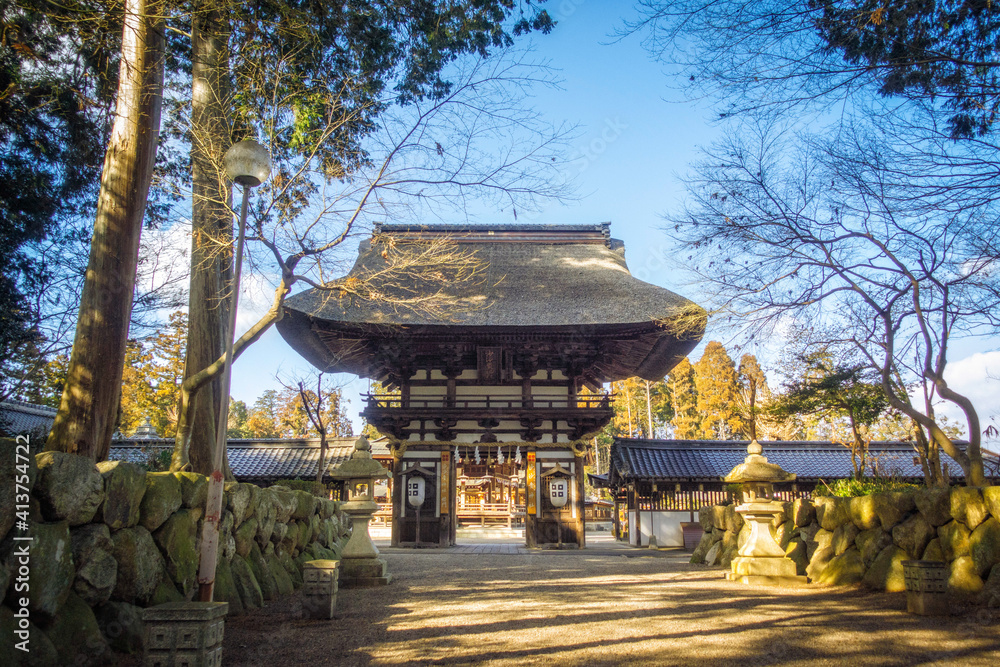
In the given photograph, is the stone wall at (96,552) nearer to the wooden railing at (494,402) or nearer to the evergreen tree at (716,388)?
the wooden railing at (494,402)

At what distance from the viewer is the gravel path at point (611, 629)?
3953 mm

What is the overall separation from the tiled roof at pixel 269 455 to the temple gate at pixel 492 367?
377 centimetres

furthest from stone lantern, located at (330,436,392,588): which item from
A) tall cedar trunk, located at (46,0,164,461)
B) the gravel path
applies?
tall cedar trunk, located at (46,0,164,461)

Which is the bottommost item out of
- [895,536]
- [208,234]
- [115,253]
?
[895,536]

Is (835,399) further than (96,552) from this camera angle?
Yes

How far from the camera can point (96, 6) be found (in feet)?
18.1

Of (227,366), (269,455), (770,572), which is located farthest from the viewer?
(269,455)

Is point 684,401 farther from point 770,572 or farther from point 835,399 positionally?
point 770,572

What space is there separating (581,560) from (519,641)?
7776 mm

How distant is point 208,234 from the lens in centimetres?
669

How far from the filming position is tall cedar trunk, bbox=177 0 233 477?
6.38m

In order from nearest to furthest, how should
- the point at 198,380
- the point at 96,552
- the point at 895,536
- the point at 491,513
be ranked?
1. the point at 96,552
2. the point at 198,380
3. the point at 895,536
4. the point at 491,513

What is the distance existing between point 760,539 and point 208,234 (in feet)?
25.5

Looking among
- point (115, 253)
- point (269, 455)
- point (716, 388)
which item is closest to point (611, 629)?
point (115, 253)
